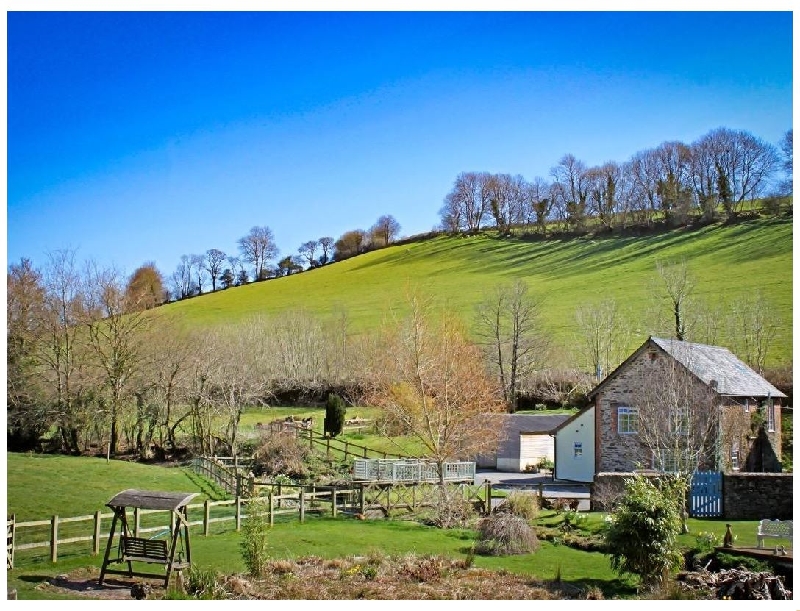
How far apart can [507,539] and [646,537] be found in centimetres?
262

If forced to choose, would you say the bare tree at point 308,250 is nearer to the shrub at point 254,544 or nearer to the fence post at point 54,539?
the fence post at point 54,539

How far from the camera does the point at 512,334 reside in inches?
1209

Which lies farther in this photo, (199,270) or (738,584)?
(199,270)

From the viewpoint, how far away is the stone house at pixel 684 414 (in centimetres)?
1535

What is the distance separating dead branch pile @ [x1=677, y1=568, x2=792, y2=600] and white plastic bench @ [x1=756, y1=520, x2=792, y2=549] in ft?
3.62

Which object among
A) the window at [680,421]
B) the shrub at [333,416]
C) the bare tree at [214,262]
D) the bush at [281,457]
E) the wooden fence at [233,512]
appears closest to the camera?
the wooden fence at [233,512]

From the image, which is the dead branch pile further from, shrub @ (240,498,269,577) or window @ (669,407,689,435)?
window @ (669,407,689,435)

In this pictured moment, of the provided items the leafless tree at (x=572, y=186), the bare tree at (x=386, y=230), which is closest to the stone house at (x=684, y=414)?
the leafless tree at (x=572, y=186)

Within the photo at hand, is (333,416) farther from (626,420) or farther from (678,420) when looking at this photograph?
(678,420)

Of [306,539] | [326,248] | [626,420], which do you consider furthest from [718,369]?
[326,248]

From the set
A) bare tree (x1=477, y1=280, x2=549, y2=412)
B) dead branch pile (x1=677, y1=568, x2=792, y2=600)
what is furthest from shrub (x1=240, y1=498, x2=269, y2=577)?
bare tree (x1=477, y1=280, x2=549, y2=412)

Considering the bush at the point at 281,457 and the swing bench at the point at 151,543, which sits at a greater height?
the swing bench at the point at 151,543

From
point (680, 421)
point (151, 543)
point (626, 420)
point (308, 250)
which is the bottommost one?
point (151, 543)

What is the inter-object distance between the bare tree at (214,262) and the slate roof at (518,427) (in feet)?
40.2
